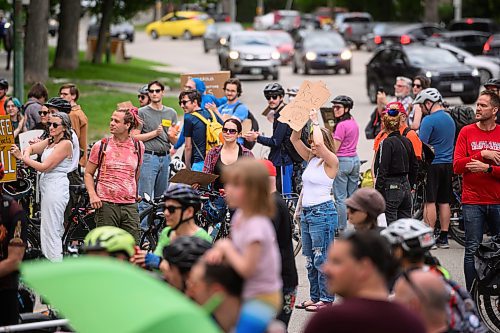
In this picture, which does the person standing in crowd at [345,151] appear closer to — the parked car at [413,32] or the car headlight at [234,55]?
the car headlight at [234,55]

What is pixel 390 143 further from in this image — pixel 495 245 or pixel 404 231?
pixel 404 231

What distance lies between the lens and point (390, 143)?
39.8 feet

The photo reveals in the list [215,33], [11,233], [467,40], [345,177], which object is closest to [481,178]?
[345,177]

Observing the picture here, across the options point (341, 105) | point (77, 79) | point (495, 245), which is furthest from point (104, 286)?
point (77, 79)

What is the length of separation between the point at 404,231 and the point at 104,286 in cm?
255

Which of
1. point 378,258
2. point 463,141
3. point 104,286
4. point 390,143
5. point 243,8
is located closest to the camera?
point 104,286

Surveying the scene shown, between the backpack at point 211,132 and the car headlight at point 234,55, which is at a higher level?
the car headlight at point 234,55

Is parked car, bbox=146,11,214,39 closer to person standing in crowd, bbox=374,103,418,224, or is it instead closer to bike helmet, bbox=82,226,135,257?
person standing in crowd, bbox=374,103,418,224

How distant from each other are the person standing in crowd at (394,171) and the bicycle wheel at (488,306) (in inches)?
72.5

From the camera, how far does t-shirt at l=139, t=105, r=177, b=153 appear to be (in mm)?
14258

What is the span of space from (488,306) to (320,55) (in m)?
33.6

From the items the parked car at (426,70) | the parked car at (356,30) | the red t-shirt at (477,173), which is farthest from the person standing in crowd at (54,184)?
the parked car at (356,30)

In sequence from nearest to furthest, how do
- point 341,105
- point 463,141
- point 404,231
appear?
point 404,231 < point 463,141 < point 341,105

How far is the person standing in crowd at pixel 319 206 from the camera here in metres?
10.8
